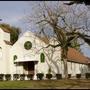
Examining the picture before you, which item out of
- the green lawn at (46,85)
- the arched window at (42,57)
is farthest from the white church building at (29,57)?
the green lawn at (46,85)

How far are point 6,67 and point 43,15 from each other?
11.7 meters

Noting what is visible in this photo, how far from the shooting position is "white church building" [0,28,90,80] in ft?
154

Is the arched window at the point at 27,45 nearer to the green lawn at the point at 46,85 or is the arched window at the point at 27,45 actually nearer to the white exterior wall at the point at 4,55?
the white exterior wall at the point at 4,55

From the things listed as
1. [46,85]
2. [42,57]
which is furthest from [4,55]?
[46,85]

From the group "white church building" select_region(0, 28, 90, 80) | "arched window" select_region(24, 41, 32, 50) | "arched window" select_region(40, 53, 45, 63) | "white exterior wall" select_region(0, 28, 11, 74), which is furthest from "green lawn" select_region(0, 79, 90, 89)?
"white exterior wall" select_region(0, 28, 11, 74)

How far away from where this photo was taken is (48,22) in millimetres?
43281

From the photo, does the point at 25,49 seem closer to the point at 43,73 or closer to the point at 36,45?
the point at 36,45

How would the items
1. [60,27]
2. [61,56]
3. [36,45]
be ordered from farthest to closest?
1. [36,45]
2. [61,56]
3. [60,27]

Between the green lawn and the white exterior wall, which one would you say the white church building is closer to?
the white exterior wall

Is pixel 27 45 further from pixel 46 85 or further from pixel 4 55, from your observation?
pixel 46 85

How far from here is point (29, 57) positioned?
48.2 meters

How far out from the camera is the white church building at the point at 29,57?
46875 millimetres

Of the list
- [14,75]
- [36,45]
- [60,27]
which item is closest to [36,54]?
[36,45]

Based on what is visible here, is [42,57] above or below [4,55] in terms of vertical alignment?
below
